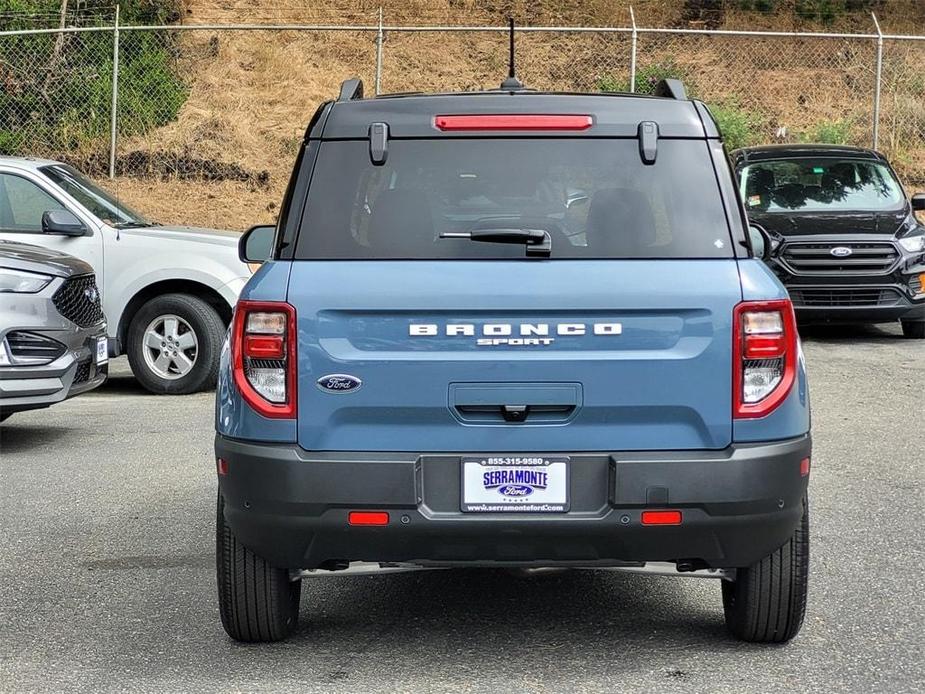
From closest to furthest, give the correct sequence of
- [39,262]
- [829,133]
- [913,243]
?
[39,262]
[913,243]
[829,133]

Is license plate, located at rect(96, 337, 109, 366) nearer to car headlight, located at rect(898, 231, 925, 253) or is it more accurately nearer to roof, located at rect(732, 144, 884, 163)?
car headlight, located at rect(898, 231, 925, 253)

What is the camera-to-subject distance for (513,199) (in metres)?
4.83

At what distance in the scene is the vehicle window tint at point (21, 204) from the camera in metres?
11.7

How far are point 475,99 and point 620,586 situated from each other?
2144 millimetres

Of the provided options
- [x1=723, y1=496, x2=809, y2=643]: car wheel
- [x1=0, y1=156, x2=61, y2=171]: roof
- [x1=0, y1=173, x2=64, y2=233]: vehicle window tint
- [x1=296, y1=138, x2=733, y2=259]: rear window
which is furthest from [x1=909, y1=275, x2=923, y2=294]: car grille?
[x1=296, y1=138, x2=733, y2=259]: rear window

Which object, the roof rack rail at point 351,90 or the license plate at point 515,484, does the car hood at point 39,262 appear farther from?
the license plate at point 515,484

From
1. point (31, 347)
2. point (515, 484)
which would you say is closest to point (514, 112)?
point (515, 484)

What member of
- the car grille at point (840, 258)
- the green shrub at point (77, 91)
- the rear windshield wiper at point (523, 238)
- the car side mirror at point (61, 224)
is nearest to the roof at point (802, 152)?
the car grille at point (840, 258)

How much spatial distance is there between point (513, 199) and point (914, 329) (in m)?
11.3

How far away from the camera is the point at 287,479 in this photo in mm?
4570

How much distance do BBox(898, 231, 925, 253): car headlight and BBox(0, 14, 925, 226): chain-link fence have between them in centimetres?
655

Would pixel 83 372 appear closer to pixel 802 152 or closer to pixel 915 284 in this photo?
pixel 915 284

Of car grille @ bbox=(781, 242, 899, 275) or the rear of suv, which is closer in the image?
the rear of suv

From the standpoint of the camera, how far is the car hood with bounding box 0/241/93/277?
9344 mm
